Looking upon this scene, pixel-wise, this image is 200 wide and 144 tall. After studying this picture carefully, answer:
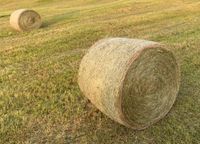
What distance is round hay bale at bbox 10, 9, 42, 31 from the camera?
45.8 feet

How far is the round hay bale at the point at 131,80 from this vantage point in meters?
5.60

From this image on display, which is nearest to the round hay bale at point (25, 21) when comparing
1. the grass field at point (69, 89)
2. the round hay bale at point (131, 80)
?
the grass field at point (69, 89)

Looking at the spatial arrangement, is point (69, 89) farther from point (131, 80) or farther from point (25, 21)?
point (25, 21)

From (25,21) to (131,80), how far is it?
954 centimetres

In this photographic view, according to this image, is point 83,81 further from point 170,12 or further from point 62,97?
point 170,12

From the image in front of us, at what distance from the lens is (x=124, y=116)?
5590mm

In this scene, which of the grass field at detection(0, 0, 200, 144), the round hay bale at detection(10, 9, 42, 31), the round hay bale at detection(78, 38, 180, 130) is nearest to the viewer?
the round hay bale at detection(78, 38, 180, 130)

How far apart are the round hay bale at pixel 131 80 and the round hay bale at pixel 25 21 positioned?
27.2 feet

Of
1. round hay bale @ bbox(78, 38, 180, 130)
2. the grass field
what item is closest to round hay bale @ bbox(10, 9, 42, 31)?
the grass field

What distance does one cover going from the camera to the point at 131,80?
5680 millimetres

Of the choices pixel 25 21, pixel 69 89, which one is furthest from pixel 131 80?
pixel 25 21

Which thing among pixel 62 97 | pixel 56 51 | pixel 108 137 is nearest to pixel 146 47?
pixel 108 137

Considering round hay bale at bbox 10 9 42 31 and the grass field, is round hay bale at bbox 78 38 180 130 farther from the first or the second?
round hay bale at bbox 10 9 42 31

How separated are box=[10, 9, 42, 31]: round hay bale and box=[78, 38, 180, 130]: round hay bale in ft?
27.2
